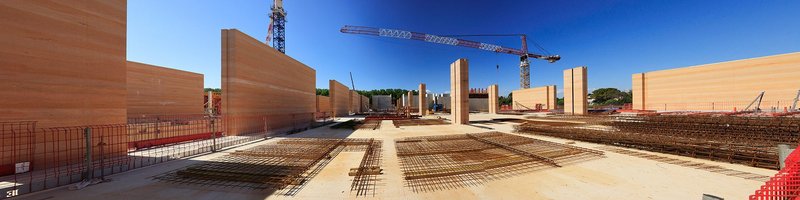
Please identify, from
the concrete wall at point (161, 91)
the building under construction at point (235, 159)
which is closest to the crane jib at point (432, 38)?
the concrete wall at point (161, 91)

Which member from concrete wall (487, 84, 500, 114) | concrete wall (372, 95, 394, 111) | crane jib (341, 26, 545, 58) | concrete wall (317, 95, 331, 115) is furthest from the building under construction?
concrete wall (372, 95, 394, 111)

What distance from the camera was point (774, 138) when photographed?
9.48 m

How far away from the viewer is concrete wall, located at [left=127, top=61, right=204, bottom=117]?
Result: 57.9 feet

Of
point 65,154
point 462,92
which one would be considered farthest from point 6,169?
point 462,92

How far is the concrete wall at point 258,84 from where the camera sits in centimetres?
1334

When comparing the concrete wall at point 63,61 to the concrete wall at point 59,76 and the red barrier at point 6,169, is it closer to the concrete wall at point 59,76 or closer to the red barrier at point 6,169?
the concrete wall at point 59,76

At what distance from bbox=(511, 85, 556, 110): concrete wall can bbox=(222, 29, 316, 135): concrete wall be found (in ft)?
135

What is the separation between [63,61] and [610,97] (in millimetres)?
107237

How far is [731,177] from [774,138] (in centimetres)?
791

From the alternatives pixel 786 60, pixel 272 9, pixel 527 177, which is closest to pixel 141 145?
pixel 527 177

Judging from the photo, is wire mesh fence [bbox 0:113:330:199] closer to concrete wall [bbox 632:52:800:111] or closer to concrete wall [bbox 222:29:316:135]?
concrete wall [bbox 222:29:316:135]

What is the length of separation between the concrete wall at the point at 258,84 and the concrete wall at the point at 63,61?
525cm

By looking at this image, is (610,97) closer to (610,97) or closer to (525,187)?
(610,97)

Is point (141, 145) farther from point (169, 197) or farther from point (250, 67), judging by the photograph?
point (169, 197)
